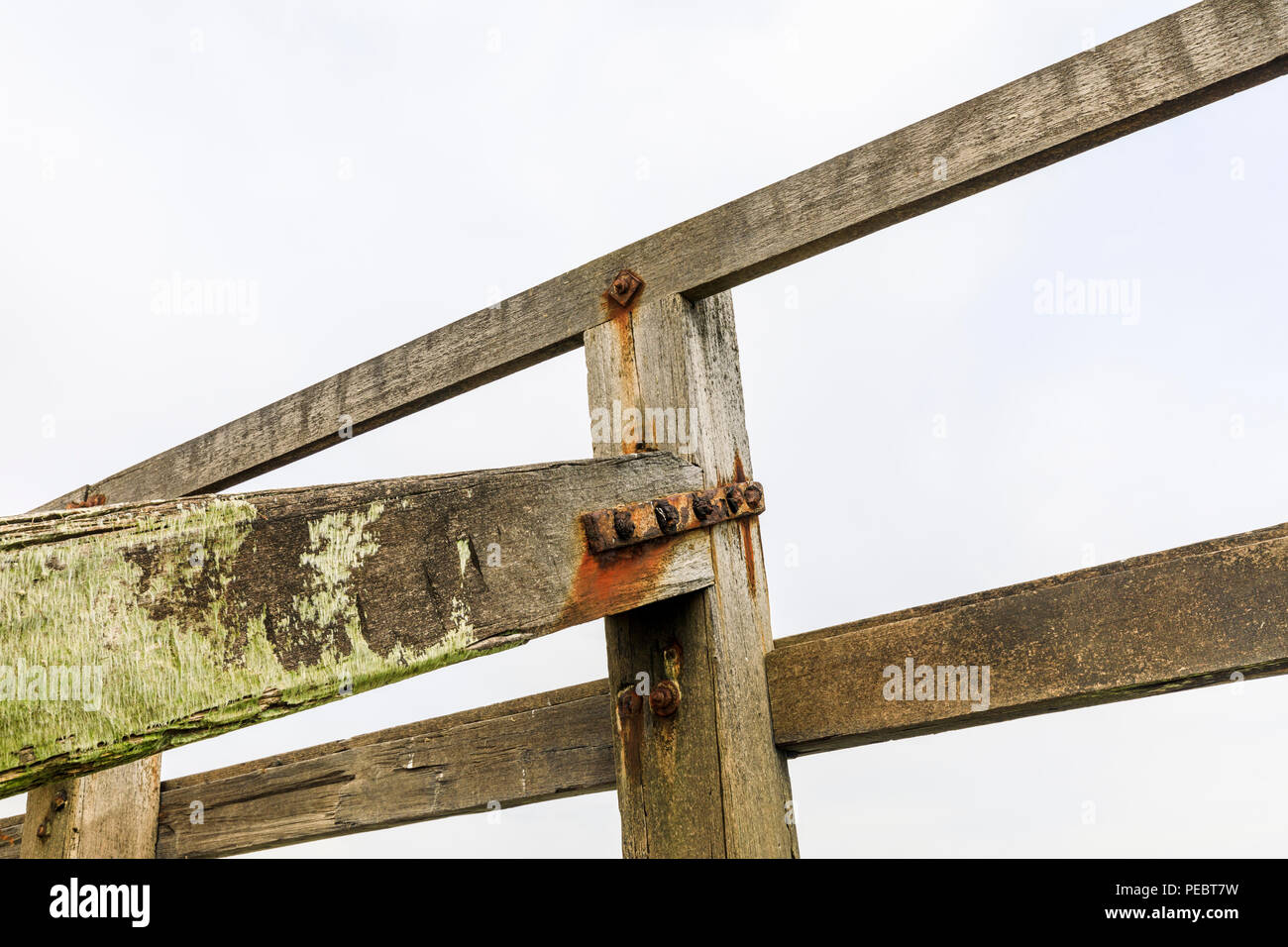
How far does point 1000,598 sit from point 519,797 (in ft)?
3.98

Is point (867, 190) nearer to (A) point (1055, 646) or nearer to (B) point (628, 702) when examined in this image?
(A) point (1055, 646)

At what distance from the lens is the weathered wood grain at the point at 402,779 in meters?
2.25

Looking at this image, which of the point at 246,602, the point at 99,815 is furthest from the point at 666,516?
the point at 99,815


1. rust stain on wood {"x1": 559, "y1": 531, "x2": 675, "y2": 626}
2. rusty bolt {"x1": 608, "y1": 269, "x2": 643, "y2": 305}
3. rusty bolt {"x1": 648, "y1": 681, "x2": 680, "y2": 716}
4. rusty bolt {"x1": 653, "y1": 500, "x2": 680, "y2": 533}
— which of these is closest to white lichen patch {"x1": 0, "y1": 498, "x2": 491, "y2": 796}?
rust stain on wood {"x1": 559, "y1": 531, "x2": 675, "y2": 626}

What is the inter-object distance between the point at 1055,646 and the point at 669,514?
721 millimetres

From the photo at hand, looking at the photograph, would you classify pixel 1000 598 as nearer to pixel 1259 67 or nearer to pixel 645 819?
pixel 645 819

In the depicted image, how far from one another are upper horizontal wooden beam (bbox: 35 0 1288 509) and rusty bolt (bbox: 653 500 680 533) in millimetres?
531

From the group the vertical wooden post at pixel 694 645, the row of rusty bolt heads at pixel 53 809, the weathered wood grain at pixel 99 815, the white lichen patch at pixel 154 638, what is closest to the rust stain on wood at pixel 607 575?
the vertical wooden post at pixel 694 645

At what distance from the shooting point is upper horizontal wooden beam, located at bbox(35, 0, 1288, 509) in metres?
1.67

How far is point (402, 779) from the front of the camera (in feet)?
8.57

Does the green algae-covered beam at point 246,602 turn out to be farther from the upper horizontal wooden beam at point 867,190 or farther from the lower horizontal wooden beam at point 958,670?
the upper horizontal wooden beam at point 867,190

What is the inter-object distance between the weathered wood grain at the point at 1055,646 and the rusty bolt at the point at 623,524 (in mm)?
519

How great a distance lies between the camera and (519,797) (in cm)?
233
